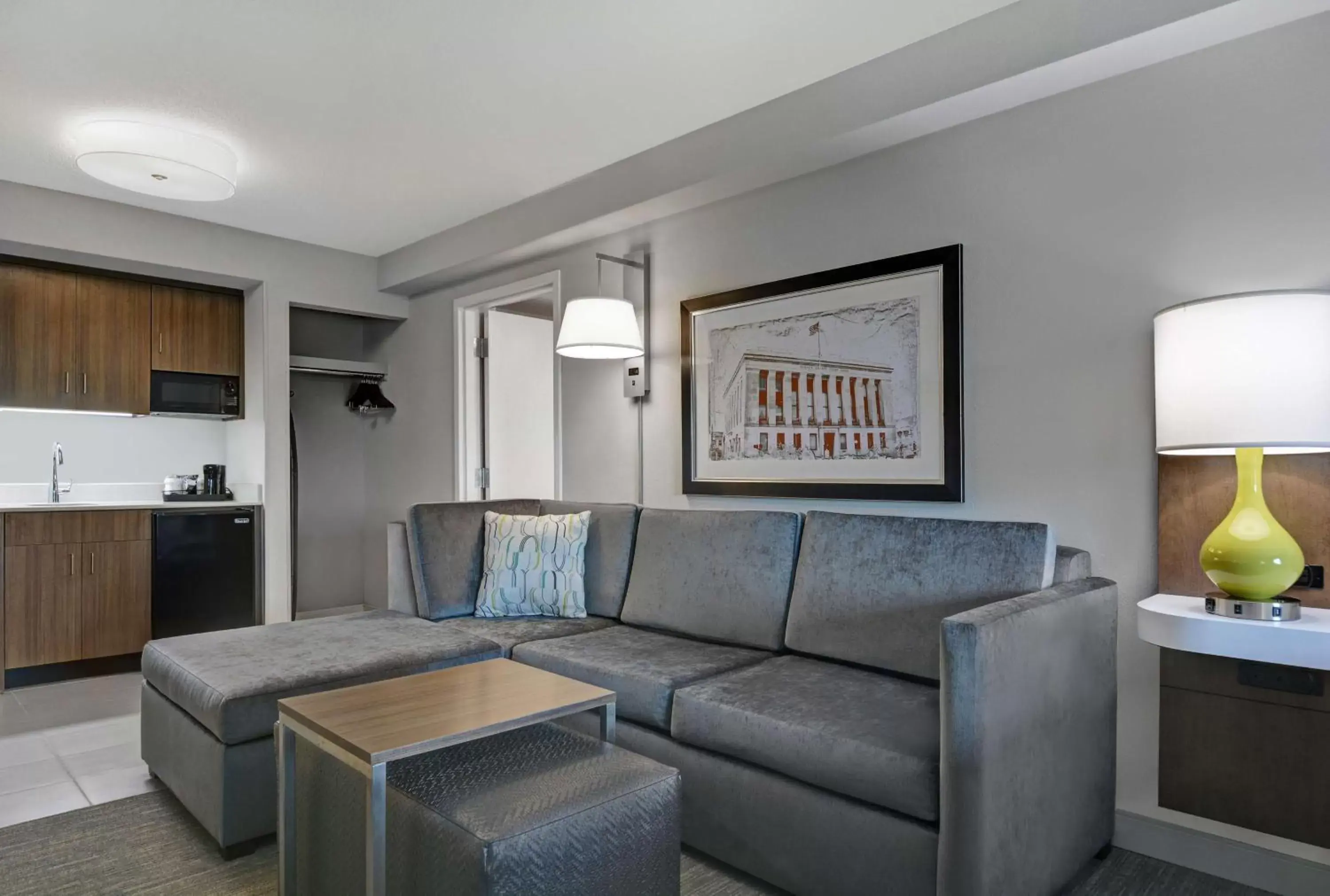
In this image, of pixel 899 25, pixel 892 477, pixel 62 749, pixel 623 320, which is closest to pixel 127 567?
pixel 62 749

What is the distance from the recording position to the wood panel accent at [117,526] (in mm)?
4289

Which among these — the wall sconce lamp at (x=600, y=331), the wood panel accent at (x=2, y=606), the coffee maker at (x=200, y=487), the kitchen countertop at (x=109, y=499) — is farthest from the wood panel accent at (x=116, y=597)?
the wall sconce lamp at (x=600, y=331)

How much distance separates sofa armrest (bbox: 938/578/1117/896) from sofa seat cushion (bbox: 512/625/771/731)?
3.03ft

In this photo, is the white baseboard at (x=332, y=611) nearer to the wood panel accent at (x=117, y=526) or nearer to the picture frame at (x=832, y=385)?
the wood panel accent at (x=117, y=526)

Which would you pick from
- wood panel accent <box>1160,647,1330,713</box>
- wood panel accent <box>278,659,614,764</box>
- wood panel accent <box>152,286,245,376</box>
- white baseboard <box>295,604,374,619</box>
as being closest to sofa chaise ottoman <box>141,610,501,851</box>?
wood panel accent <box>278,659,614,764</box>

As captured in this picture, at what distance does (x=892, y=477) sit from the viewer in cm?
292

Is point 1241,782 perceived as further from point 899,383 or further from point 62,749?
point 62,749

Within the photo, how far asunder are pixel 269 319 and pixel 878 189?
3775 mm

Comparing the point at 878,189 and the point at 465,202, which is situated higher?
the point at 465,202

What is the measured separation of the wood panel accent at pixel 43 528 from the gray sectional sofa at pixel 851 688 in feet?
6.34

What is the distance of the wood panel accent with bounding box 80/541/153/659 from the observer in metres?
4.29

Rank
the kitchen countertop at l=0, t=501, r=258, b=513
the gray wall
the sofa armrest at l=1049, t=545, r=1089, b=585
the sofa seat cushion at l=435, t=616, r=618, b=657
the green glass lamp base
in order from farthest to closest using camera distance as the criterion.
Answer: the kitchen countertop at l=0, t=501, r=258, b=513 → the sofa seat cushion at l=435, t=616, r=618, b=657 → the sofa armrest at l=1049, t=545, r=1089, b=585 → the gray wall → the green glass lamp base

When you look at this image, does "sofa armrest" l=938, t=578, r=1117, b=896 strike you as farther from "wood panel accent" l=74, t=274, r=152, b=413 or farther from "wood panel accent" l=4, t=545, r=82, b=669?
"wood panel accent" l=74, t=274, r=152, b=413

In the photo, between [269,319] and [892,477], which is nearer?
[892,477]
